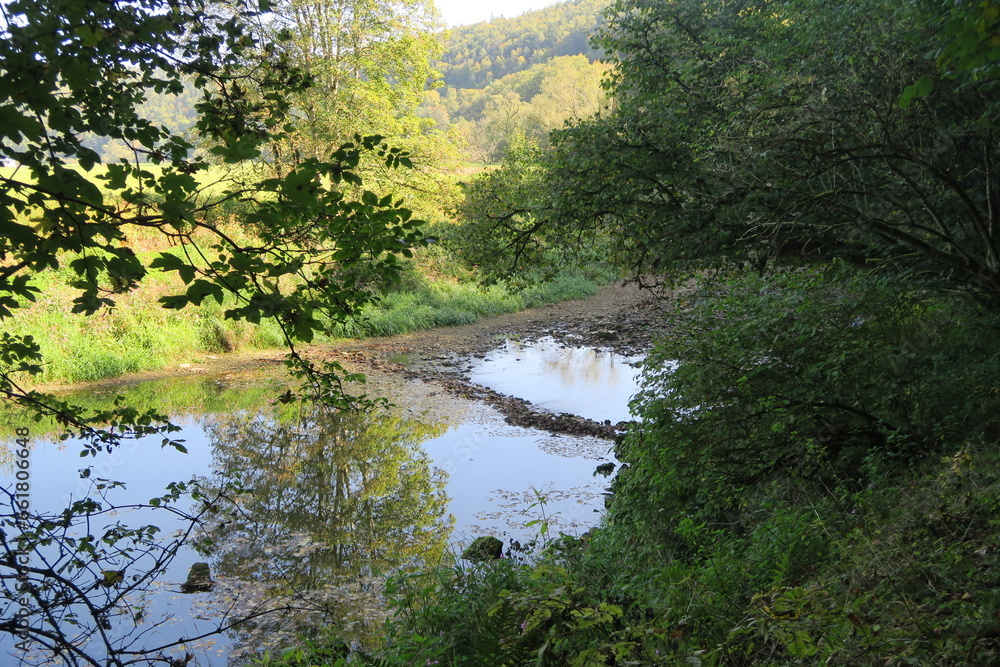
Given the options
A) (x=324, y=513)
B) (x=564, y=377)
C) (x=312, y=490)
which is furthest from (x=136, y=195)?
(x=564, y=377)

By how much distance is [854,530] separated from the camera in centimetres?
462

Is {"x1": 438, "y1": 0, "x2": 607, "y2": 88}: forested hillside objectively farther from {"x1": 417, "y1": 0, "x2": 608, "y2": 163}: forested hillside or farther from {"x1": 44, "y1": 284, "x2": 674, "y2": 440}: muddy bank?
{"x1": 44, "y1": 284, "x2": 674, "y2": 440}: muddy bank

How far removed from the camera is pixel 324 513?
8531 mm

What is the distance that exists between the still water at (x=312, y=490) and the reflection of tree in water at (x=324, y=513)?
2 centimetres

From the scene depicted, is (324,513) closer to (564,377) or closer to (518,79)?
(564,377)

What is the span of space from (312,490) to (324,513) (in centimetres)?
78

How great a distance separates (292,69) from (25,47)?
6.12 feet

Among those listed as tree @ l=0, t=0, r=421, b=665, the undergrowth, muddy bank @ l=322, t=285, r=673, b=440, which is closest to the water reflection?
muddy bank @ l=322, t=285, r=673, b=440

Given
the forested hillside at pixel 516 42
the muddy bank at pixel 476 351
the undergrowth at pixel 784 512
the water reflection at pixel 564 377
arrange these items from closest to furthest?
the undergrowth at pixel 784 512, the muddy bank at pixel 476 351, the water reflection at pixel 564 377, the forested hillside at pixel 516 42

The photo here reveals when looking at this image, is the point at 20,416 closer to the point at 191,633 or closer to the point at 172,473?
the point at 172,473

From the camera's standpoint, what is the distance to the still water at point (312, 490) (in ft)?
20.5

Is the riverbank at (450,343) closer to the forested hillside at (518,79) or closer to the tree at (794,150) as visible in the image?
the tree at (794,150)

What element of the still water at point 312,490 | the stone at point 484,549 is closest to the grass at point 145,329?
the still water at point 312,490

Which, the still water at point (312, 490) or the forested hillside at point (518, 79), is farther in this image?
the forested hillside at point (518, 79)
